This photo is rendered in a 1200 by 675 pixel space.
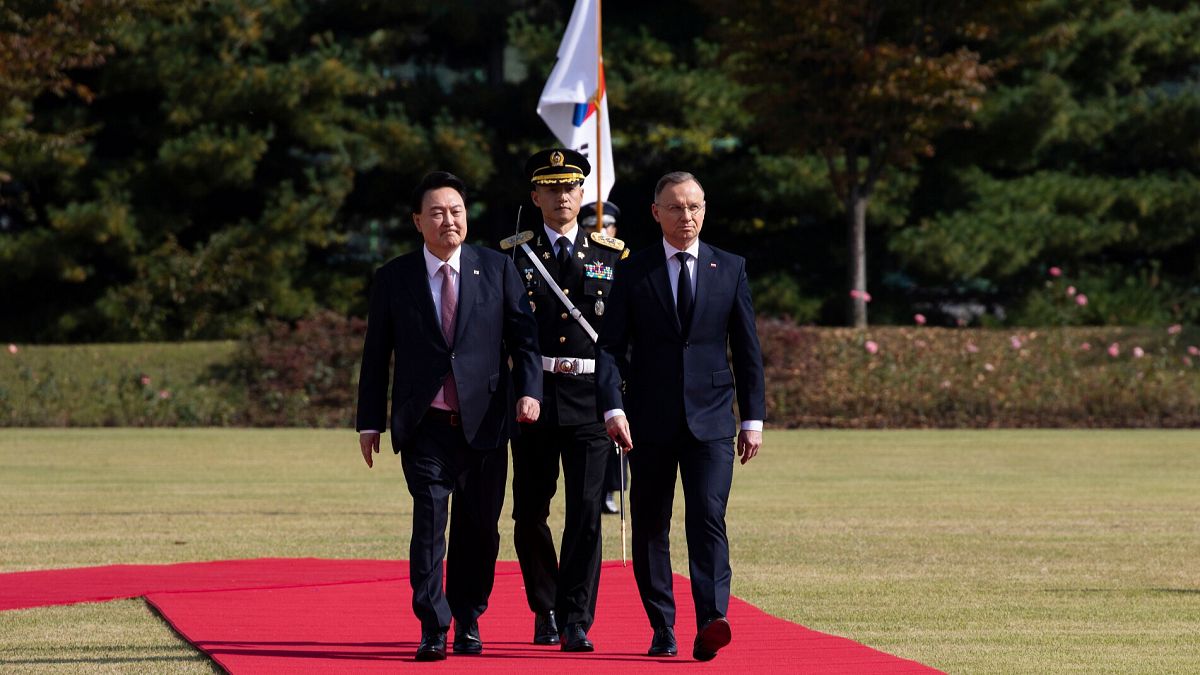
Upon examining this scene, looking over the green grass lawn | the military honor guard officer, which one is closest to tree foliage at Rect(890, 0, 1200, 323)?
the green grass lawn

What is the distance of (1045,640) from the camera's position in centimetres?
812

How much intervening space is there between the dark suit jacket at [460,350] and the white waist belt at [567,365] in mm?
363

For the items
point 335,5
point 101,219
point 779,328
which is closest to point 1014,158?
A: point 779,328

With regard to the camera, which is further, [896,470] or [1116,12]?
[1116,12]

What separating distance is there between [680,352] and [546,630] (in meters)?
1.33

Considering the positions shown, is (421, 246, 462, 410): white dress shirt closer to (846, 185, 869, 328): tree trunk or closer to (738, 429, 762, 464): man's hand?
(738, 429, 762, 464): man's hand

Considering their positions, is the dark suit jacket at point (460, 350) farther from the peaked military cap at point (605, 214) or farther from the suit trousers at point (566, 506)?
the peaked military cap at point (605, 214)

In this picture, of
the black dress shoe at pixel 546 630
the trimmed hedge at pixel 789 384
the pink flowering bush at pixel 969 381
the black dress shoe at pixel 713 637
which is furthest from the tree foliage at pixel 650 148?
the black dress shoe at pixel 713 637

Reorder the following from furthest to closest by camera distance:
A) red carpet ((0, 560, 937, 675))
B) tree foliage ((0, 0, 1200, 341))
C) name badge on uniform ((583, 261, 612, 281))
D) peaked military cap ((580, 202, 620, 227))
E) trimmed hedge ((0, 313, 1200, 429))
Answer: tree foliage ((0, 0, 1200, 341)) < trimmed hedge ((0, 313, 1200, 429)) < peaked military cap ((580, 202, 620, 227)) < name badge on uniform ((583, 261, 612, 281)) < red carpet ((0, 560, 937, 675))

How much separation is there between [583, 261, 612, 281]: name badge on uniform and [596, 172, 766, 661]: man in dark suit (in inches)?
27.9

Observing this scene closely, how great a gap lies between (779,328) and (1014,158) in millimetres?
7994

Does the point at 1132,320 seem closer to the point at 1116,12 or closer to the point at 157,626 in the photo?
the point at 1116,12

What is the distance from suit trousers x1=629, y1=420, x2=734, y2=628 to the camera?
7438mm

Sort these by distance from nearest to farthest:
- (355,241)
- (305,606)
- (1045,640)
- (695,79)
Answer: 1. (1045,640)
2. (305,606)
3. (695,79)
4. (355,241)
